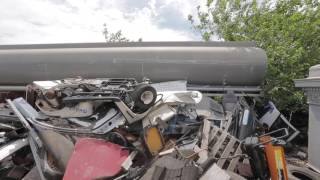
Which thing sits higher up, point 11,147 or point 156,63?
point 156,63

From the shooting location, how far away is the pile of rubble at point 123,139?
341 cm

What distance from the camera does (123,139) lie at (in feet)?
13.2

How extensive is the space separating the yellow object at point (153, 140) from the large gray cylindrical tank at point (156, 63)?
2075mm

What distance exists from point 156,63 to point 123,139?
7.63 ft

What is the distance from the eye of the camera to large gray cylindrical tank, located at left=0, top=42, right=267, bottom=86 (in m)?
5.98

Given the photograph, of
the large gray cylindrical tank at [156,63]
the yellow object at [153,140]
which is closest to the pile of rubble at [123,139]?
the yellow object at [153,140]

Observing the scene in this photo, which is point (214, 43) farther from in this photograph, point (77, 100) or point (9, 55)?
point (9, 55)

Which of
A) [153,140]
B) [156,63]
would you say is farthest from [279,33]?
[153,140]

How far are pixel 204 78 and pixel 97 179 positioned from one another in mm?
3428

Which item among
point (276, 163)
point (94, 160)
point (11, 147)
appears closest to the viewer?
point (94, 160)

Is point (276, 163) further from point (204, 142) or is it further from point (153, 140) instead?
point (153, 140)

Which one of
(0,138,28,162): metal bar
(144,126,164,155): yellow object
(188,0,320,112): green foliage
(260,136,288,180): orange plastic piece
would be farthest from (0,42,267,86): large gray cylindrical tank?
(260,136,288,180): orange plastic piece

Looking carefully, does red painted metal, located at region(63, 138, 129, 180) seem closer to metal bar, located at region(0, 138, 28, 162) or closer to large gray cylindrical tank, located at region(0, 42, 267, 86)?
metal bar, located at region(0, 138, 28, 162)

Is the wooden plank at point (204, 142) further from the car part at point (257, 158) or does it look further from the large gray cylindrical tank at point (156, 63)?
the large gray cylindrical tank at point (156, 63)
